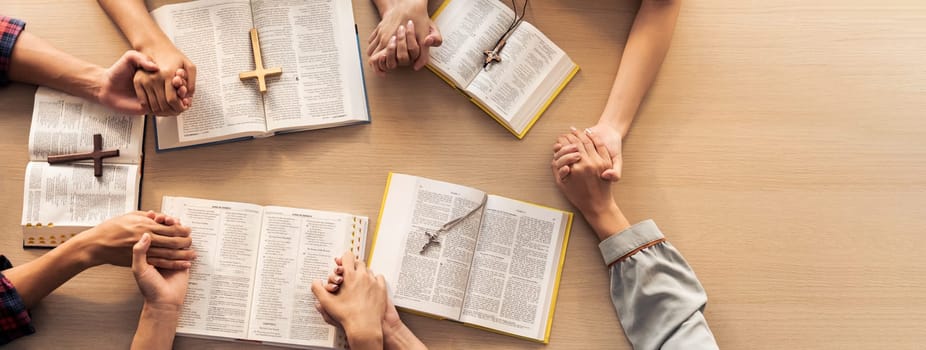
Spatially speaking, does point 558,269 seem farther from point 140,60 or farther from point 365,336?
point 140,60

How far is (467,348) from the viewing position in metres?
1.37

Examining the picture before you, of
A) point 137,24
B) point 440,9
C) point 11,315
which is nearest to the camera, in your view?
point 11,315

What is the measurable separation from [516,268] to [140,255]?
0.74 metres

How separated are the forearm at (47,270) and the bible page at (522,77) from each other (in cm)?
84

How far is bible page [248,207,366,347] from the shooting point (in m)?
1.34

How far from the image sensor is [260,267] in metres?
1.36

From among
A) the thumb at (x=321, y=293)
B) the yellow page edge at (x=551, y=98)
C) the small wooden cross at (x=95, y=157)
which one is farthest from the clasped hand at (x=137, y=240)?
the yellow page edge at (x=551, y=98)

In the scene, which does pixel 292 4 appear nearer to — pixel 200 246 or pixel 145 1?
pixel 145 1

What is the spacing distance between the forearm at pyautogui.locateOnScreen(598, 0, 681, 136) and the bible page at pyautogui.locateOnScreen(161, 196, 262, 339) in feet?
2.57

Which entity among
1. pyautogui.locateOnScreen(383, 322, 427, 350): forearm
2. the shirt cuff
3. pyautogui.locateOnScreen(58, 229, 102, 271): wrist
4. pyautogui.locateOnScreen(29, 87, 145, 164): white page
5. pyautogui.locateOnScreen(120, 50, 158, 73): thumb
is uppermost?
pyautogui.locateOnScreen(120, 50, 158, 73): thumb

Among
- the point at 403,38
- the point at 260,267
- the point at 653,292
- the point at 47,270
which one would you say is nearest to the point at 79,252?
the point at 47,270

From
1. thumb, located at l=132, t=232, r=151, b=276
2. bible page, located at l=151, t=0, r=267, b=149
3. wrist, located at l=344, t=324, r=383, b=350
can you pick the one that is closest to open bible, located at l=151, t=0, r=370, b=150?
bible page, located at l=151, t=0, r=267, b=149

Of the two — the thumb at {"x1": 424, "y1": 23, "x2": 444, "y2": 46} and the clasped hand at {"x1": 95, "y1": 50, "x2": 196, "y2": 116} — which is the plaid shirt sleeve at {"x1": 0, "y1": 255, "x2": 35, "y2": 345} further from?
the thumb at {"x1": 424, "y1": 23, "x2": 444, "y2": 46}

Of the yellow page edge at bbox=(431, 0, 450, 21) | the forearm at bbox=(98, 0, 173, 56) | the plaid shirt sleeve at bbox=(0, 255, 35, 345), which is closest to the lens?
the plaid shirt sleeve at bbox=(0, 255, 35, 345)
